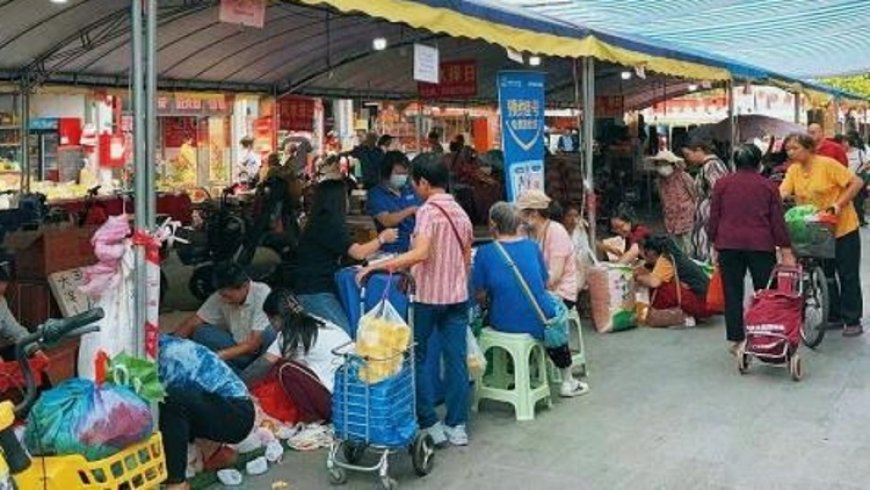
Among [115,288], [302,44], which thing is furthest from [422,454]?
[302,44]

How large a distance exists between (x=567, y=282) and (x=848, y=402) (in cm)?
200

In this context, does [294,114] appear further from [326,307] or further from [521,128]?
[326,307]

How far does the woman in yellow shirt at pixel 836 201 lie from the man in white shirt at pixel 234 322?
4540 mm

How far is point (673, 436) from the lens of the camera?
5555mm

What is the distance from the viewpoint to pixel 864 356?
7.44 m

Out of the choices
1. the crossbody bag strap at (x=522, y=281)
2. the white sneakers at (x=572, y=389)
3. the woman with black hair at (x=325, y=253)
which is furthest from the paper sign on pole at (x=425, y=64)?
the white sneakers at (x=572, y=389)

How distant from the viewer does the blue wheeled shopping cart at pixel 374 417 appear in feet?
15.3

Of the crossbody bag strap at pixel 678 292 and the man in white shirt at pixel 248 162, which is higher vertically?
the man in white shirt at pixel 248 162

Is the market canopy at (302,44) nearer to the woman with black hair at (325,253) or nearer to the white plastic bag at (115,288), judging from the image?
the woman with black hair at (325,253)

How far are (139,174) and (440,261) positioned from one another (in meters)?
1.72

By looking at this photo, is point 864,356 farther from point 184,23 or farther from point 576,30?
point 184,23

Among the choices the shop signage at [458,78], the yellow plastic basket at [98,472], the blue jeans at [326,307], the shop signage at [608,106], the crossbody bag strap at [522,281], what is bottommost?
the yellow plastic basket at [98,472]

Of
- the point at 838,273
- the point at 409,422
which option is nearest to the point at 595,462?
the point at 409,422

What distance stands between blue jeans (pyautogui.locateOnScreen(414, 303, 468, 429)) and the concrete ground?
0.24m
